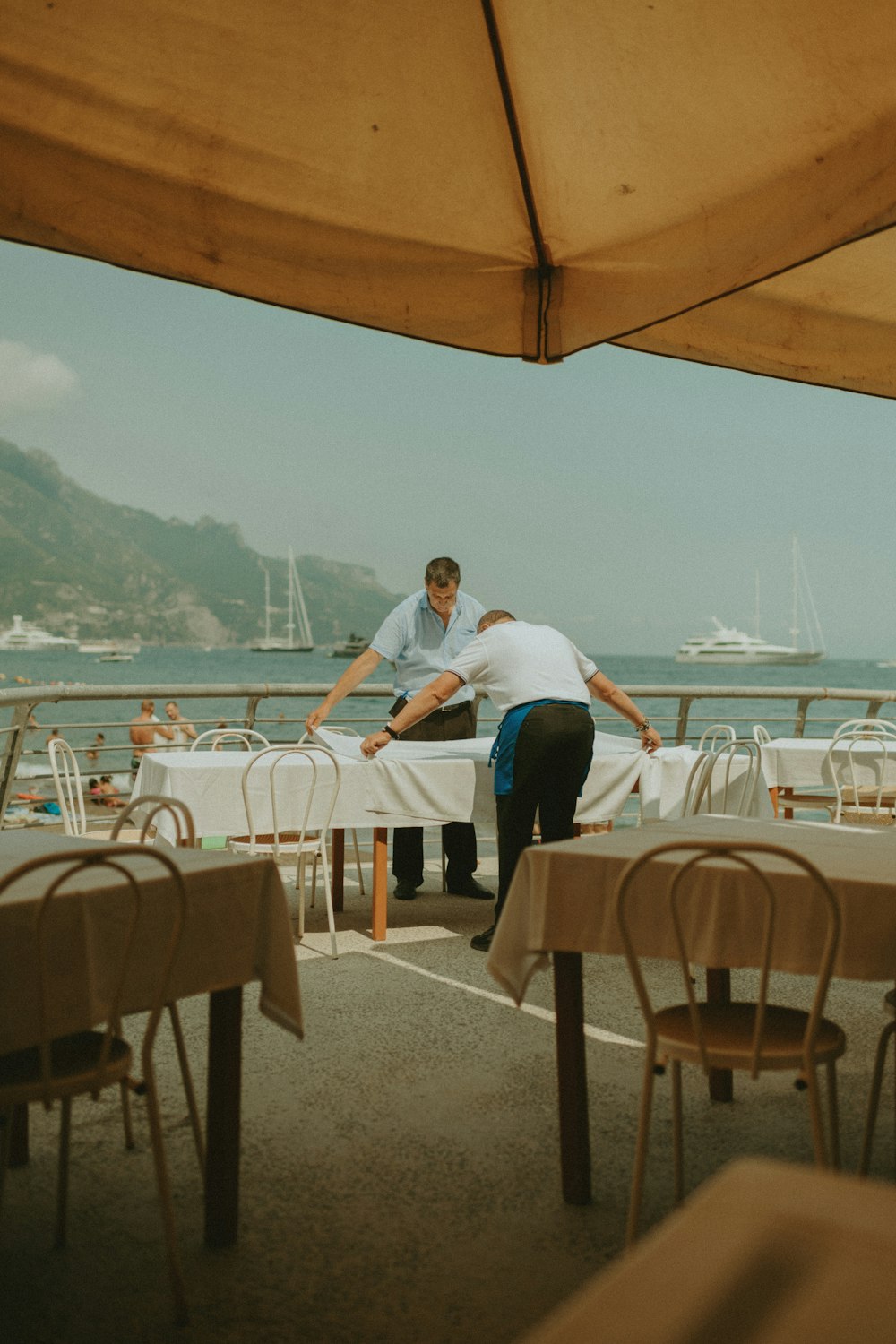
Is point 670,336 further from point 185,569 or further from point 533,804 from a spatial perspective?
point 185,569

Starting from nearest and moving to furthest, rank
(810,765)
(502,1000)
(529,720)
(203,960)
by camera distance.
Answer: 1. (203,960)
2. (502,1000)
3. (529,720)
4. (810,765)

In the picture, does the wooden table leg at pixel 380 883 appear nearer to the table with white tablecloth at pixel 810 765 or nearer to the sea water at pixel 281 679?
the table with white tablecloth at pixel 810 765

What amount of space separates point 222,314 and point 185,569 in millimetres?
21170

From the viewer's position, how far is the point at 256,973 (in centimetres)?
257

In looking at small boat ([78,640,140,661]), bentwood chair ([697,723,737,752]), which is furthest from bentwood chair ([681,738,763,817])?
small boat ([78,640,140,661])

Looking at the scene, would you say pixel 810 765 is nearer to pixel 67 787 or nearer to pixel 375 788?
pixel 375 788

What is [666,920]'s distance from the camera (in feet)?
8.32

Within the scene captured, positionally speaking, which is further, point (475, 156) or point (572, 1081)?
point (475, 156)

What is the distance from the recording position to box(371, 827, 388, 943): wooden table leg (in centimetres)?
538

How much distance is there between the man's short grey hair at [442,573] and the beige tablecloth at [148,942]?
329 centimetres

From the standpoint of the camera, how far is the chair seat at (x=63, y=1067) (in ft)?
7.14

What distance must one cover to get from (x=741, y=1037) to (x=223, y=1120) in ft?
3.66

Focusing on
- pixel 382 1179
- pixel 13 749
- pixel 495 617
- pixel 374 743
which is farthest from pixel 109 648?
pixel 382 1179

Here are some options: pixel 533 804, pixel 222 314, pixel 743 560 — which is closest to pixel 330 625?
pixel 222 314
